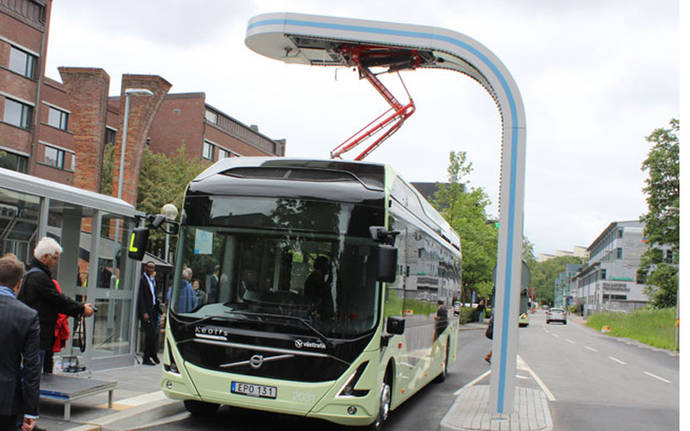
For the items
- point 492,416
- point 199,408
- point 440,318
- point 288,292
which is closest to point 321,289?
point 288,292

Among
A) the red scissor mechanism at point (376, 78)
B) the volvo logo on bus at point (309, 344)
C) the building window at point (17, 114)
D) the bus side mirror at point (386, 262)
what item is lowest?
the volvo logo on bus at point (309, 344)

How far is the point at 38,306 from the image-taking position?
707cm

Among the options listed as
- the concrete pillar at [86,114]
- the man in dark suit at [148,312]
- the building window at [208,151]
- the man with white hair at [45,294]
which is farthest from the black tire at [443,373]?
the building window at [208,151]

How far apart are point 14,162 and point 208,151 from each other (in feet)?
69.1

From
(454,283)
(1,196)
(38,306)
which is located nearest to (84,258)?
(1,196)

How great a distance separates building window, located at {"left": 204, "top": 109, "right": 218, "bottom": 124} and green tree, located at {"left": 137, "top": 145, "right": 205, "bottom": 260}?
14.8 metres

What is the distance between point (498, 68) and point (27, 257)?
7.18 m

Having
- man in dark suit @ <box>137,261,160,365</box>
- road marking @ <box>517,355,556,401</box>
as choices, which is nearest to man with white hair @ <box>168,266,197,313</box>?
man in dark suit @ <box>137,261,160,365</box>

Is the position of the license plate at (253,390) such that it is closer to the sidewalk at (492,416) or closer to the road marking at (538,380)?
the sidewalk at (492,416)

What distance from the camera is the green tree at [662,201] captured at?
4391 centimetres

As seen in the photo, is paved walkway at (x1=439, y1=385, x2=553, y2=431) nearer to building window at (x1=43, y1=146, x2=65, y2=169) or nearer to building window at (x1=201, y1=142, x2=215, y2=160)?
building window at (x1=43, y1=146, x2=65, y2=169)

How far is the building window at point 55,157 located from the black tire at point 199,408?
4139 cm

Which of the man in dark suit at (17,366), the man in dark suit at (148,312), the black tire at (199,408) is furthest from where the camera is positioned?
the man in dark suit at (148,312)

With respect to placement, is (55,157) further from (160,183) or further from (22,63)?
(160,183)
